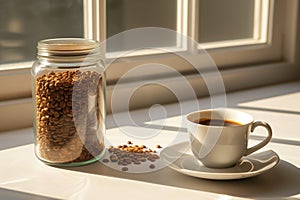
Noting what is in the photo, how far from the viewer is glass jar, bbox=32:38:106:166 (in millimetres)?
989

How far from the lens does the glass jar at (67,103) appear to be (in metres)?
0.99

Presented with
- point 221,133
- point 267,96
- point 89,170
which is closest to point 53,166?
point 89,170

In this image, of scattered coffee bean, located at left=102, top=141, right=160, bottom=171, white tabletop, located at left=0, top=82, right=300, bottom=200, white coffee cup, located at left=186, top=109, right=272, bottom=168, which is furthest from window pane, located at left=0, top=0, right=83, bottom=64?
white coffee cup, located at left=186, top=109, right=272, bottom=168

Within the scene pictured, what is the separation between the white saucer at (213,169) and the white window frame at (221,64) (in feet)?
1.26

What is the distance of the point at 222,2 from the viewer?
1.69 meters

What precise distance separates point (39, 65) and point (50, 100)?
3.0 inches

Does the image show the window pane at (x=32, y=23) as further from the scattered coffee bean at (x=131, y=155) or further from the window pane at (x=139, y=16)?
the scattered coffee bean at (x=131, y=155)

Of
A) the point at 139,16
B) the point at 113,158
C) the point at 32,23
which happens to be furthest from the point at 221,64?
the point at 113,158

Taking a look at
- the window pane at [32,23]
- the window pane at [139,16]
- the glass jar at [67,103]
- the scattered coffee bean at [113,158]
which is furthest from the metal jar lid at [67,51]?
the window pane at [139,16]

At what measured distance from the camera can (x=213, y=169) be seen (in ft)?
3.21

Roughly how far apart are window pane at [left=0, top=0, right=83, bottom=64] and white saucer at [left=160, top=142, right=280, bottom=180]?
445 millimetres

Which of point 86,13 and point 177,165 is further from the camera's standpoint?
point 86,13

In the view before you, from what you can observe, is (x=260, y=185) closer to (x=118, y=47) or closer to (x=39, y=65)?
(x=39, y=65)

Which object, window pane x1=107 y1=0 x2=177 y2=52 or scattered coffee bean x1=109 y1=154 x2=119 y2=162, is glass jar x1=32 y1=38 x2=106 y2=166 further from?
window pane x1=107 y1=0 x2=177 y2=52
